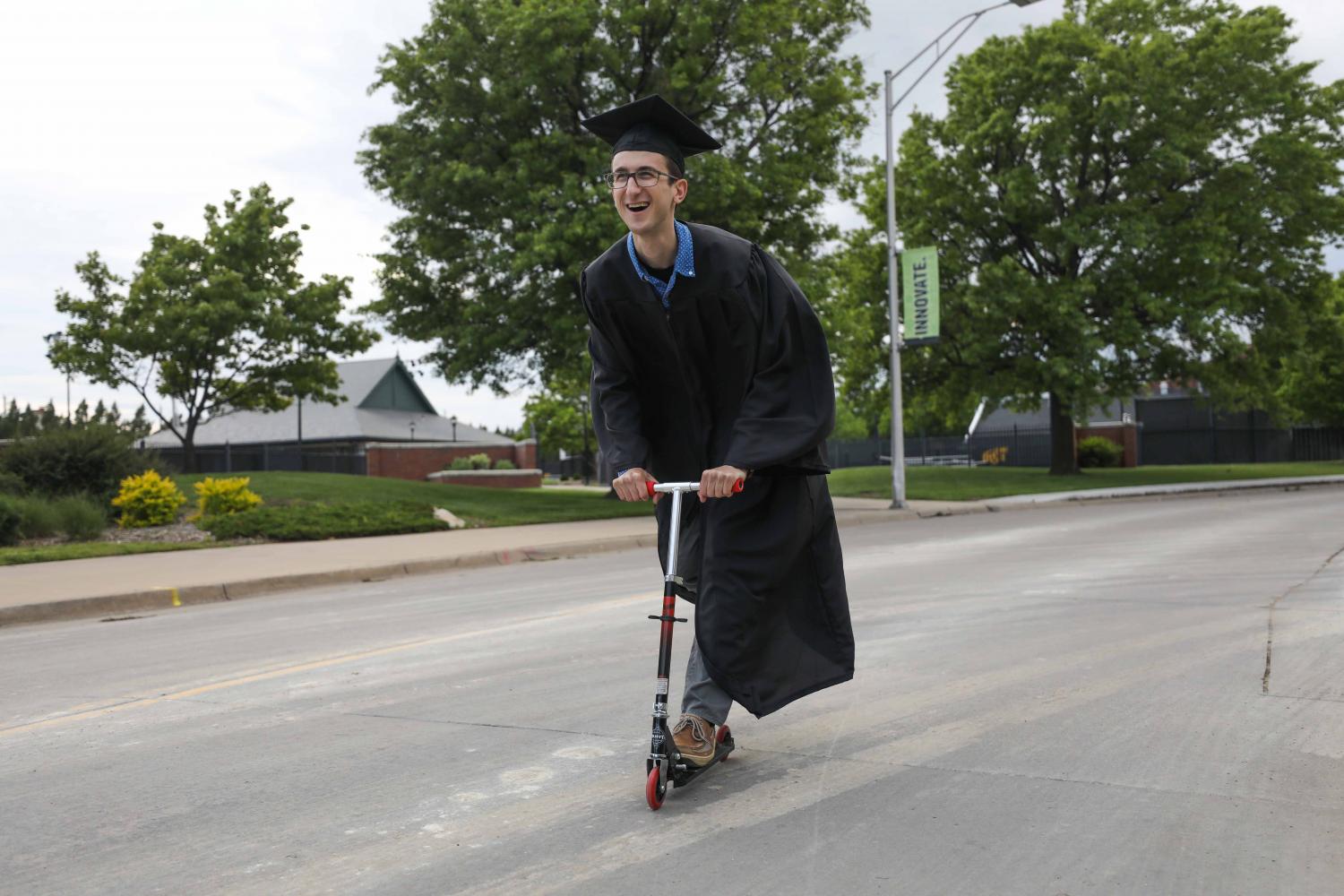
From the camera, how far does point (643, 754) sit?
15.7 ft

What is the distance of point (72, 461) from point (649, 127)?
59.3 ft

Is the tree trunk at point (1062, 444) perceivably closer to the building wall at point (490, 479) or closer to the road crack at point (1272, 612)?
the building wall at point (490, 479)

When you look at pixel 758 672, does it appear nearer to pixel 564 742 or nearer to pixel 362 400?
pixel 564 742

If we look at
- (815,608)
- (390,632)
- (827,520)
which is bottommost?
(390,632)

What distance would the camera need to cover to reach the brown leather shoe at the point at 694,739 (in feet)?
14.0

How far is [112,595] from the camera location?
36.7ft

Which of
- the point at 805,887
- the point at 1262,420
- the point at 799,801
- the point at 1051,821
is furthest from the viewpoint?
the point at 1262,420

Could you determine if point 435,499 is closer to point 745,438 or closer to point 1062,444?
point 745,438

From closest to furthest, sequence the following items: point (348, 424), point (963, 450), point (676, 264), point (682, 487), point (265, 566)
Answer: point (682, 487) < point (676, 264) < point (265, 566) < point (348, 424) < point (963, 450)

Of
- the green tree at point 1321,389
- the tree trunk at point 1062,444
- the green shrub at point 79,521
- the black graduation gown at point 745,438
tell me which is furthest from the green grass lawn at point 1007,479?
the black graduation gown at point 745,438

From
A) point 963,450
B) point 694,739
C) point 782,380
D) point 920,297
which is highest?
point 920,297

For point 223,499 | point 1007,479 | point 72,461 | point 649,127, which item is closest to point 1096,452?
point 1007,479

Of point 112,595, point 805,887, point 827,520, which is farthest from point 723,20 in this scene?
point 805,887

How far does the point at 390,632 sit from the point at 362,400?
48.6m
